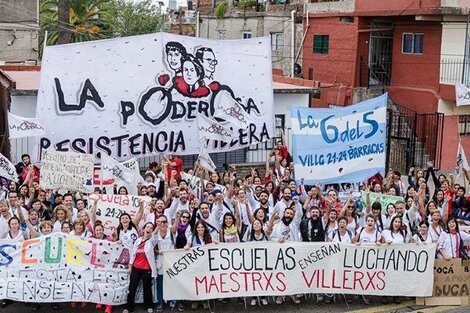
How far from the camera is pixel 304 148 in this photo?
1300cm

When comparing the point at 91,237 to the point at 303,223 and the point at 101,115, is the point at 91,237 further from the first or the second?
the point at 101,115

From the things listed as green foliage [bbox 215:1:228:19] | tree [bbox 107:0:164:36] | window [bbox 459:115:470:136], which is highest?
tree [bbox 107:0:164:36]

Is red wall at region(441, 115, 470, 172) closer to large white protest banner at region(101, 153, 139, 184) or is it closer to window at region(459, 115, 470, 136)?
window at region(459, 115, 470, 136)

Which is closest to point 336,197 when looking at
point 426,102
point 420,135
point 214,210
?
point 214,210

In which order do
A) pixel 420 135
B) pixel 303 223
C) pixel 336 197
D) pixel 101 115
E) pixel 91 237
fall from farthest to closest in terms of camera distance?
pixel 420 135
pixel 101 115
pixel 336 197
pixel 303 223
pixel 91 237

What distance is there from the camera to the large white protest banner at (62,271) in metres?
10.2

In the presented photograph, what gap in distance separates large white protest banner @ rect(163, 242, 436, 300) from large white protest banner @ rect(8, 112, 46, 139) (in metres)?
4.17

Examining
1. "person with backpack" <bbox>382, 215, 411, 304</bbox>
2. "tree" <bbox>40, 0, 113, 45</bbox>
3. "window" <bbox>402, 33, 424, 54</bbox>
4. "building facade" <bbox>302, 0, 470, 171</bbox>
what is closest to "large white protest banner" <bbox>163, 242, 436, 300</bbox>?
"person with backpack" <bbox>382, 215, 411, 304</bbox>

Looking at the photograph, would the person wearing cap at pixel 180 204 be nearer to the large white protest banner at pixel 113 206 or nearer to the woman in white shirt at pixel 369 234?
the large white protest banner at pixel 113 206

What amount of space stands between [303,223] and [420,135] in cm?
1395

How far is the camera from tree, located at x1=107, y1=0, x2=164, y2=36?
53.1 metres

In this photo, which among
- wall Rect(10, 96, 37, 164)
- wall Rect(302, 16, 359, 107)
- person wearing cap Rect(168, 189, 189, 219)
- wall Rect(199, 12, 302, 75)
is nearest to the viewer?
person wearing cap Rect(168, 189, 189, 219)

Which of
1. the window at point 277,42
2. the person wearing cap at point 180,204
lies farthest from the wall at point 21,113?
the window at point 277,42

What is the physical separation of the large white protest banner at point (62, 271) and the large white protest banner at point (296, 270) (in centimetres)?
75
